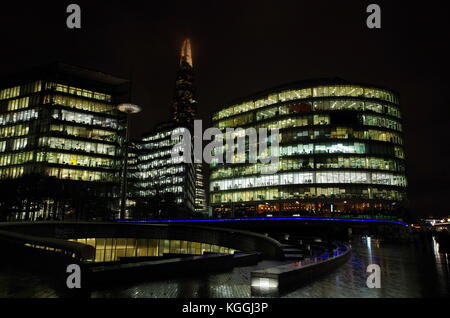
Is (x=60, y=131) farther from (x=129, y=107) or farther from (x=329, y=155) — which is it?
(x=329, y=155)

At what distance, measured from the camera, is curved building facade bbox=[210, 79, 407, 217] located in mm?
84625

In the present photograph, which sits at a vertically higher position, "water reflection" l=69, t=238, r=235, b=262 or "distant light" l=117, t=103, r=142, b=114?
"distant light" l=117, t=103, r=142, b=114

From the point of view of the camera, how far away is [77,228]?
41250 mm

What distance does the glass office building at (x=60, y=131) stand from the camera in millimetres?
85250

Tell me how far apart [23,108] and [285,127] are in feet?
231

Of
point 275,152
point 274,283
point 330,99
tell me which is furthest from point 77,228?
point 330,99

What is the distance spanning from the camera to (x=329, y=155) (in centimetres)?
8600

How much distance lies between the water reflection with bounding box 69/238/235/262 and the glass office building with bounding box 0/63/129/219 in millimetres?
38639

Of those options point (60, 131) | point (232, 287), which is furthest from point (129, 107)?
point (232, 287)

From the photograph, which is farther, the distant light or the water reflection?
the distant light

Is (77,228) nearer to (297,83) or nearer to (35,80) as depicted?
(35,80)

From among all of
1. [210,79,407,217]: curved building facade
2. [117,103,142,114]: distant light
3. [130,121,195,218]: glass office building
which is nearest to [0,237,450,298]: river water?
[117,103,142,114]: distant light

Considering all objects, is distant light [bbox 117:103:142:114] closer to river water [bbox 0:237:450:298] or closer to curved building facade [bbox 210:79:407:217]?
curved building facade [bbox 210:79:407:217]

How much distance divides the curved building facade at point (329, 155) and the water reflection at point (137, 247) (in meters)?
35.9
